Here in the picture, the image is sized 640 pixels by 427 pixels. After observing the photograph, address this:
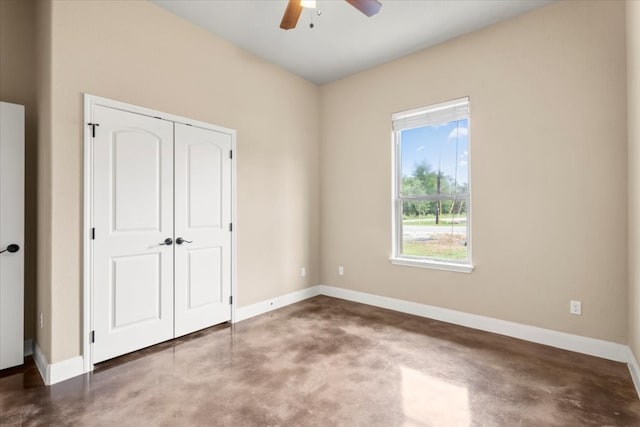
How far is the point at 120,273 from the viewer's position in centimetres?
275

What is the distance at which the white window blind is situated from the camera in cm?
359

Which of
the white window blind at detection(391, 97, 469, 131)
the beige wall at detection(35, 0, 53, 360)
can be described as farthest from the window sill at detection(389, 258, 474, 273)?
the beige wall at detection(35, 0, 53, 360)

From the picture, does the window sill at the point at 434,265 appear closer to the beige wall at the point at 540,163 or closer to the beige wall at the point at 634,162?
the beige wall at the point at 540,163

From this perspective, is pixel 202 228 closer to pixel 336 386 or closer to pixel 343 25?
pixel 336 386

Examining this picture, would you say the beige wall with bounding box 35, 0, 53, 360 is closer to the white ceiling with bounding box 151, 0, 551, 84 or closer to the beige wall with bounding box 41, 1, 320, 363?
the beige wall with bounding box 41, 1, 320, 363

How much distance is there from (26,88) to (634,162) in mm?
5109

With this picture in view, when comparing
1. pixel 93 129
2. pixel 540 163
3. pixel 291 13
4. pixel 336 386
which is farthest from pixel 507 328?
pixel 93 129

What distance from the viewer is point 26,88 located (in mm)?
2801

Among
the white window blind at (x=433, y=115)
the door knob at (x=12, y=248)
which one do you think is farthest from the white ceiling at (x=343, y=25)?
the door knob at (x=12, y=248)

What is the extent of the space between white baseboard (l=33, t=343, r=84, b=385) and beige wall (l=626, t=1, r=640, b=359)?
4225 millimetres

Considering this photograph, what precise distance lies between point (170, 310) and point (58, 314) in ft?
2.94

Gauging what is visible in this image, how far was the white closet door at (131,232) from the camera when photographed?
8.65ft

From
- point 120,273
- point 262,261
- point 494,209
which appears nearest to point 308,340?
point 262,261

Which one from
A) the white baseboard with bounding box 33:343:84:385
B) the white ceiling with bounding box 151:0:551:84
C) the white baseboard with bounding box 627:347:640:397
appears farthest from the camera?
the white ceiling with bounding box 151:0:551:84
